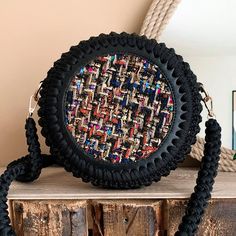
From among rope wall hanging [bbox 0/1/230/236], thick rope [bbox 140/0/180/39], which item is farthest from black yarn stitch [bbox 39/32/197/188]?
thick rope [bbox 140/0/180/39]

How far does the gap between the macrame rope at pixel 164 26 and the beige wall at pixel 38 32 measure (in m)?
0.04

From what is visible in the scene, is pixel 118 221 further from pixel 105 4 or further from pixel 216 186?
pixel 105 4

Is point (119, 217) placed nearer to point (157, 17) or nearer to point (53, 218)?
point (53, 218)

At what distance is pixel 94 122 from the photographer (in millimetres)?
455

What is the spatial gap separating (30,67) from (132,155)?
26 centimetres

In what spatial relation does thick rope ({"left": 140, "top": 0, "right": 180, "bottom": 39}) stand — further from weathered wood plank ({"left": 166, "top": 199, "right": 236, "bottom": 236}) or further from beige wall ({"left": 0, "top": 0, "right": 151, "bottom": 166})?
→ weathered wood plank ({"left": 166, "top": 199, "right": 236, "bottom": 236})

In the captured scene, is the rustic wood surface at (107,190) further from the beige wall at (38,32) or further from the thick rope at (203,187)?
the beige wall at (38,32)

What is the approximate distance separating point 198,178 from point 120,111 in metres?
0.12

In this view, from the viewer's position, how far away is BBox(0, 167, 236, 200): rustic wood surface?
44cm

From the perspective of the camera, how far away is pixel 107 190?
0.46 meters

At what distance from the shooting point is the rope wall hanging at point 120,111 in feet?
1.47

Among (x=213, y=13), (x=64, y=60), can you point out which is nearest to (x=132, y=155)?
(x=64, y=60)

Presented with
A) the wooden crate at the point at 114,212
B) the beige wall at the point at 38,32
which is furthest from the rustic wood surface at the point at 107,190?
the beige wall at the point at 38,32

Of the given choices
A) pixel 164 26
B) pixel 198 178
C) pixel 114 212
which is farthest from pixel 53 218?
pixel 164 26
